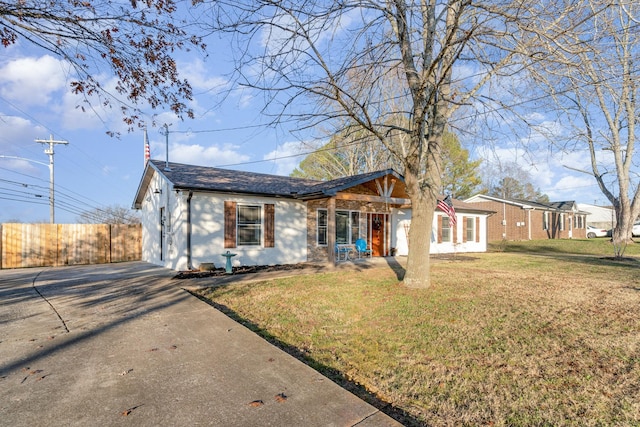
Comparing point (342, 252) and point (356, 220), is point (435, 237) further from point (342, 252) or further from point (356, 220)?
point (342, 252)

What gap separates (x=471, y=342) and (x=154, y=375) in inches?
136

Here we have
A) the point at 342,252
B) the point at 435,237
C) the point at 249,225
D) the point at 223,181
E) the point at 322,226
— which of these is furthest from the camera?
the point at 435,237

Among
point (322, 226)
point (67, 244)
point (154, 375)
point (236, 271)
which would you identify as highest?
point (322, 226)

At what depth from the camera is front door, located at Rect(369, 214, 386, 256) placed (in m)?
15.1

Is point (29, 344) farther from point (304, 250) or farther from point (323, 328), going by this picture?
point (304, 250)

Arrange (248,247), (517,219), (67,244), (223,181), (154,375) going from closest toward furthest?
(154,375) → (248,247) → (223,181) → (67,244) → (517,219)

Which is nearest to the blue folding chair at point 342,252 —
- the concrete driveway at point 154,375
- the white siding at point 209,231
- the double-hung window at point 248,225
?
the white siding at point 209,231

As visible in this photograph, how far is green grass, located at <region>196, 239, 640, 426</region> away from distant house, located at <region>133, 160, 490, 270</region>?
11.9 ft

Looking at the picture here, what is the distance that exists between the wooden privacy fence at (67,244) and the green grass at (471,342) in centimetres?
1014

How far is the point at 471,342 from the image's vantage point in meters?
4.00

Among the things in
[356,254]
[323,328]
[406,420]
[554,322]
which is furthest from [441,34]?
[356,254]

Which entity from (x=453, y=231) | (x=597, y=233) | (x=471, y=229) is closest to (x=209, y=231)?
(x=453, y=231)

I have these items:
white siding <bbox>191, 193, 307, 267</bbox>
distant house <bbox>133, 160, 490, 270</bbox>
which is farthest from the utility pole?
white siding <bbox>191, 193, 307, 267</bbox>

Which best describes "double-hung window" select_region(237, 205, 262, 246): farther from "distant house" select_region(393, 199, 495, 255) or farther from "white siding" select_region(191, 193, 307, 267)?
"distant house" select_region(393, 199, 495, 255)
